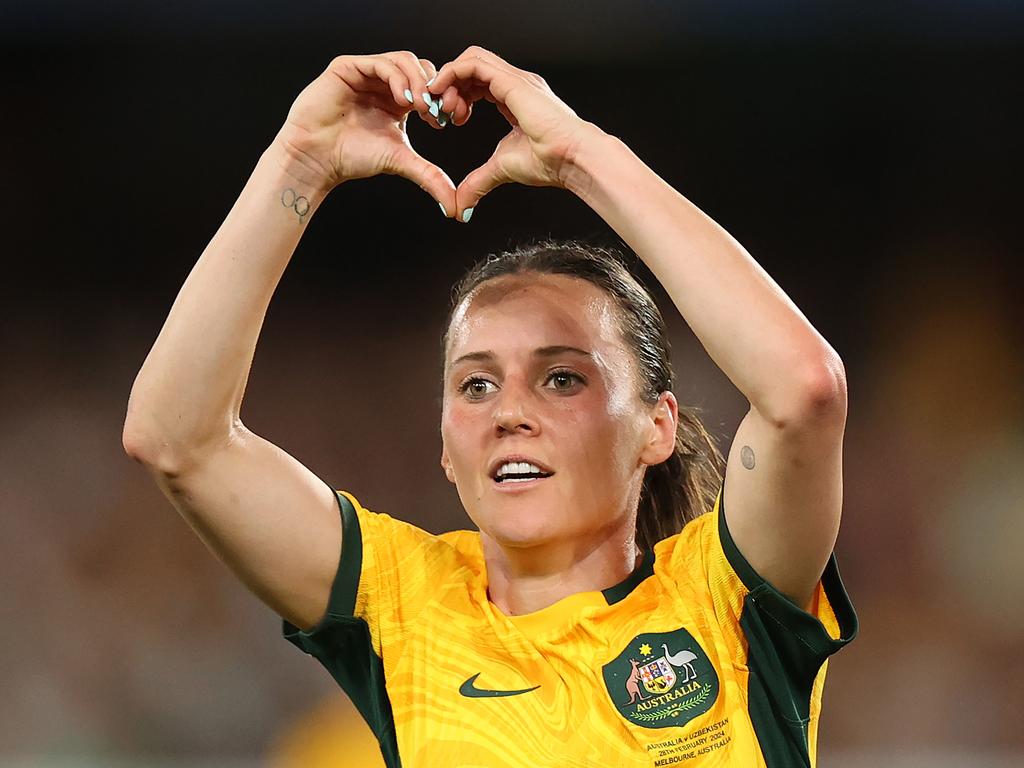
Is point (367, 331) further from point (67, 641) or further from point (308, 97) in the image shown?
point (308, 97)

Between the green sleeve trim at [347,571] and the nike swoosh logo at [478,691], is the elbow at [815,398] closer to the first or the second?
the nike swoosh logo at [478,691]

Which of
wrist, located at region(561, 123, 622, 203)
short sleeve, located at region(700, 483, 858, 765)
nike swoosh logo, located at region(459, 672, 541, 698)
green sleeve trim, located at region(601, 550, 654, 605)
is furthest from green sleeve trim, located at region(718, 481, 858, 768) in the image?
wrist, located at region(561, 123, 622, 203)

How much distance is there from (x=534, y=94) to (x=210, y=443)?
0.56 m

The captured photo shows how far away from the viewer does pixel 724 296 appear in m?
1.29

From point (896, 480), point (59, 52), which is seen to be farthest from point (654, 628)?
point (59, 52)

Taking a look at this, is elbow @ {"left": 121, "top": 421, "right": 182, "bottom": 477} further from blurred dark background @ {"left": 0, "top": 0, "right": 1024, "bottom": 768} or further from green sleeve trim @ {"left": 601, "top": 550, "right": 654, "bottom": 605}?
blurred dark background @ {"left": 0, "top": 0, "right": 1024, "bottom": 768}

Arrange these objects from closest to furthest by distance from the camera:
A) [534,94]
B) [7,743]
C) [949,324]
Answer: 1. [534,94]
2. [7,743]
3. [949,324]

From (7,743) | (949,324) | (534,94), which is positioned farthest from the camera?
(949,324)

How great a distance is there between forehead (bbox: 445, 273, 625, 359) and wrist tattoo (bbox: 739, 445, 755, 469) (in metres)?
0.28

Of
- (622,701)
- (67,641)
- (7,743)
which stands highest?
(67,641)

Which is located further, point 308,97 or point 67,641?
point 67,641

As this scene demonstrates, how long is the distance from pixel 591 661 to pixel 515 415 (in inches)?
12.2

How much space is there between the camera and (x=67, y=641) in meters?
3.82

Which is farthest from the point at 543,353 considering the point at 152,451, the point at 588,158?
the point at 152,451
